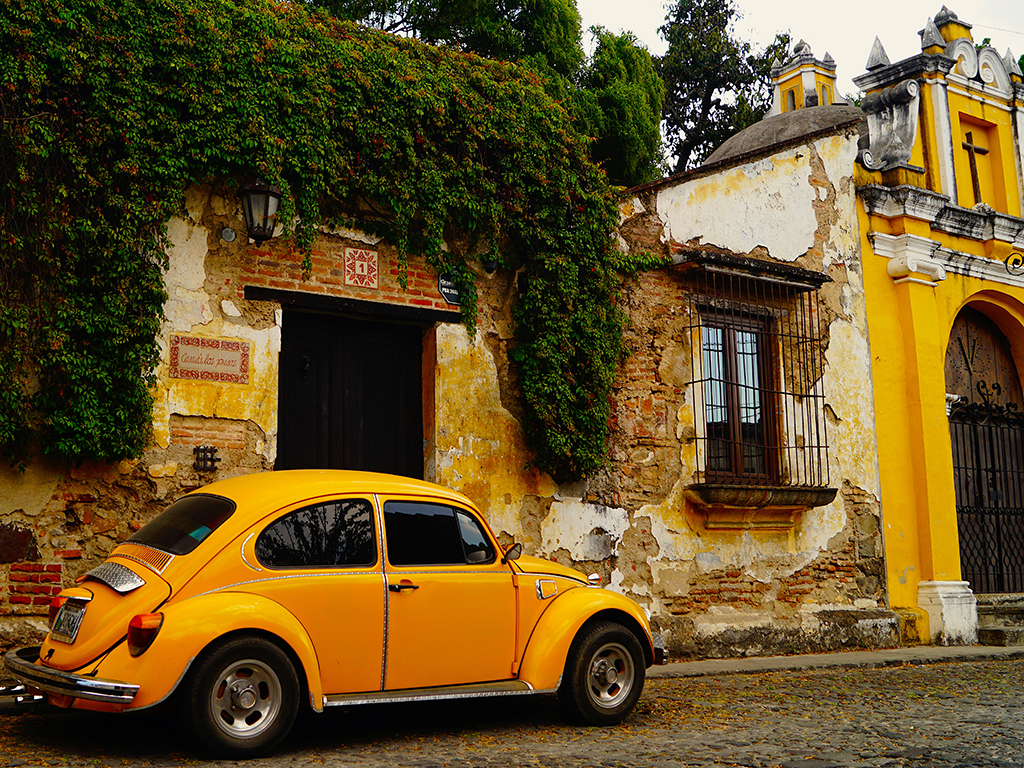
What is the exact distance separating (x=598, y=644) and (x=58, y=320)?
4241mm

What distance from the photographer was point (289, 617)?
16.3 feet

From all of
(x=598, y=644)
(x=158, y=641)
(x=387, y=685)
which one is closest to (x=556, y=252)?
(x=598, y=644)

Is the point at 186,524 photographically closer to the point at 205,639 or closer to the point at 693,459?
the point at 205,639

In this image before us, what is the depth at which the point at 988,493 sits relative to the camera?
39.7ft

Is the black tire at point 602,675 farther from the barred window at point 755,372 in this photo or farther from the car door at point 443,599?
the barred window at point 755,372

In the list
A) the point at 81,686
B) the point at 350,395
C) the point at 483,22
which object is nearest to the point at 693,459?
the point at 350,395

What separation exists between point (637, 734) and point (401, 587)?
1681 mm

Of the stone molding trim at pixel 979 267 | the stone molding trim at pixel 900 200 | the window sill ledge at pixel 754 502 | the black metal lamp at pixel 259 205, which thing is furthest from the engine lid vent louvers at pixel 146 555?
the stone molding trim at pixel 979 267

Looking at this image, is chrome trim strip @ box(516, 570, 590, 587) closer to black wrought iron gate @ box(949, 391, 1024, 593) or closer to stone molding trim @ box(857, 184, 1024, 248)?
black wrought iron gate @ box(949, 391, 1024, 593)

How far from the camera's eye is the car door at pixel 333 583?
16.6 ft

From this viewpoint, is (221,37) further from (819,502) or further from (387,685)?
(819,502)

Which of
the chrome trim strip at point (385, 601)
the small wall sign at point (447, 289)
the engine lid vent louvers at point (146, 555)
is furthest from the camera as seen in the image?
the small wall sign at point (447, 289)

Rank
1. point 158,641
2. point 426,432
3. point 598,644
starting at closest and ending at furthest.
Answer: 1. point 158,641
2. point 598,644
3. point 426,432

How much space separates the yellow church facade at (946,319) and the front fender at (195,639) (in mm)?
7904
